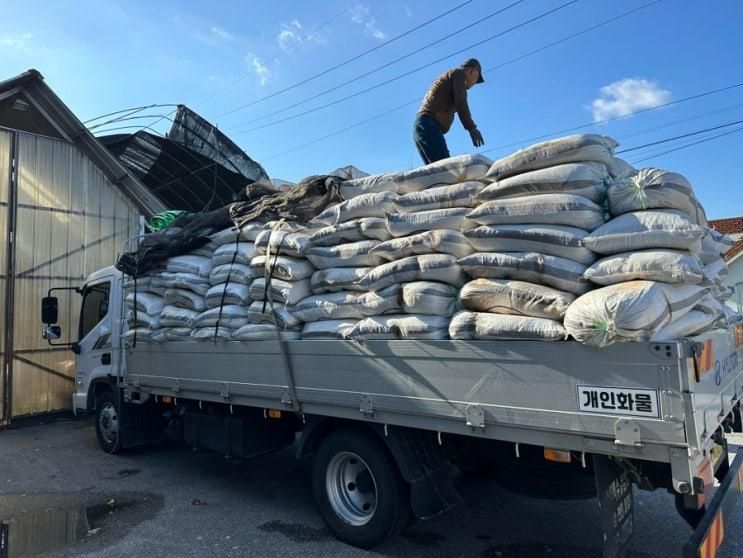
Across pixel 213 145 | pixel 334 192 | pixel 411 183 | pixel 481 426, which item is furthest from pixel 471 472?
pixel 213 145

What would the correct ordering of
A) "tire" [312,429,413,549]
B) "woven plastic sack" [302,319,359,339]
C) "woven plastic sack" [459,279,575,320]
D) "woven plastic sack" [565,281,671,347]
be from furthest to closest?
"woven plastic sack" [302,319,359,339] → "tire" [312,429,413,549] → "woven plastic sack" [459,279,575,320] → "woven plastic sack" [565,281,671,347]

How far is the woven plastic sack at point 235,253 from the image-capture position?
493 centimetres

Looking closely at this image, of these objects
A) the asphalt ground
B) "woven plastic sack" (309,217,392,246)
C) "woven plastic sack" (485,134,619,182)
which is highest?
"woven plastic sack" (485,134,619,182)

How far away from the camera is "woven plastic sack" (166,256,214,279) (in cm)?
539

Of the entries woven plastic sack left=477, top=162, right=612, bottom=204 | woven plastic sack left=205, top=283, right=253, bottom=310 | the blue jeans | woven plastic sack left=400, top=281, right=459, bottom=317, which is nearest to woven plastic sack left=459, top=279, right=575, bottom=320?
woven plastic sack left=400, top=281, right=459, bottom=317

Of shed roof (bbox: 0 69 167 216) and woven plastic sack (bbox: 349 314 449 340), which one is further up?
shed roof (bbox: 0 69 167 216)

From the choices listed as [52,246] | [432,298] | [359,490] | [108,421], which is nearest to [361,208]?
[432,298]

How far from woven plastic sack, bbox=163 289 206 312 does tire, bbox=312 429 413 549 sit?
1946 millimetres

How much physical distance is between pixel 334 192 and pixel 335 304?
1.09 meters

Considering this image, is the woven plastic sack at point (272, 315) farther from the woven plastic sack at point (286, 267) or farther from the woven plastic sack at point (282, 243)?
the woven plastic sack at point (282, 243)

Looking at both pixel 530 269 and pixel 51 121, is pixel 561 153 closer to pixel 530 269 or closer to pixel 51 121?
pixel 530 269

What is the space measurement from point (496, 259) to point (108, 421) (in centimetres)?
580

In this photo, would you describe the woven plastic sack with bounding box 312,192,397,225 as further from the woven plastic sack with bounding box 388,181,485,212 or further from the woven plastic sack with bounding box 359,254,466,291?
the woven plastic sack with bounding box 359,254,466,291

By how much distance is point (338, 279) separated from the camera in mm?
4121
